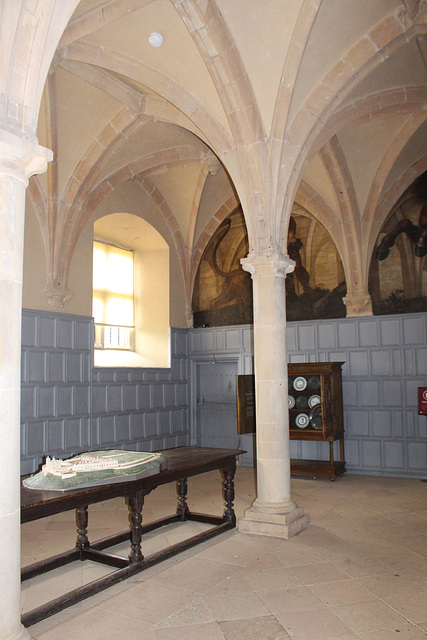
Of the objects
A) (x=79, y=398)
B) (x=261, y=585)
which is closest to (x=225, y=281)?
(x=79, y=398)

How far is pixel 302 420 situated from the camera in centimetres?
1009

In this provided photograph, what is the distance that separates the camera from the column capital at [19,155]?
331 cm

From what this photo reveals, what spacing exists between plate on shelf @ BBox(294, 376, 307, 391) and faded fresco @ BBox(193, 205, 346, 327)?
4.81ft

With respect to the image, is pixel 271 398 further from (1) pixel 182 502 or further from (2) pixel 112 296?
(2) pixel 112 296

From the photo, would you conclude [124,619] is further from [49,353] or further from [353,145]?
[353,145]

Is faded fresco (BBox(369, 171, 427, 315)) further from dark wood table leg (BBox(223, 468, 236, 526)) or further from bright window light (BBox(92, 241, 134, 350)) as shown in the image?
dark wood table leg (BBox(223, 468, 236, 526))

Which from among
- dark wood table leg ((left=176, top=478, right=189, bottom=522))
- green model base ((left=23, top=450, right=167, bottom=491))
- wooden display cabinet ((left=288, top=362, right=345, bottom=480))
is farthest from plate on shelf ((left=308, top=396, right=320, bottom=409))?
green model base ((left=23, top=450, right=167, bottom=491))

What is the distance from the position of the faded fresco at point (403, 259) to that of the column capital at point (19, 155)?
8.28 m

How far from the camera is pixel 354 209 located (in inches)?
415

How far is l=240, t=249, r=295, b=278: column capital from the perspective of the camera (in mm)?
6594

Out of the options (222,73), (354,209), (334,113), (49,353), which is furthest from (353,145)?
(49,353)

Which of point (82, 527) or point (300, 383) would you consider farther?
point (300, 383)

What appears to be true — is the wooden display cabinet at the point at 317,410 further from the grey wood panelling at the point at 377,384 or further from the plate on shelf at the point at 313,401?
the grey wood panelling at the point at 377,384

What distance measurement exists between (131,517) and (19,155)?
3415 mm
